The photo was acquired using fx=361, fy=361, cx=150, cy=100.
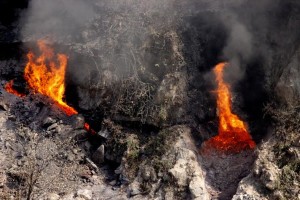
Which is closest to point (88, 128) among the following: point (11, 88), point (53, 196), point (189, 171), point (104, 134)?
point (104, 134)

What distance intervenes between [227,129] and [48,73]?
326 inches

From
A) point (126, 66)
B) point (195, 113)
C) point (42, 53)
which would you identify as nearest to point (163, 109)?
point (195, 113)

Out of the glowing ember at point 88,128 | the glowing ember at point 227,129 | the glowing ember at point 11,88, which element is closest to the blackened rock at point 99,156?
the glowing ember at point 88,128

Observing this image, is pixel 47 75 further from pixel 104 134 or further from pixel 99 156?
pixel 99 156

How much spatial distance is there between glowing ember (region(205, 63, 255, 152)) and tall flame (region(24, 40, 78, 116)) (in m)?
6.14

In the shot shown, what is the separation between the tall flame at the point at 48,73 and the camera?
1595 centimetres

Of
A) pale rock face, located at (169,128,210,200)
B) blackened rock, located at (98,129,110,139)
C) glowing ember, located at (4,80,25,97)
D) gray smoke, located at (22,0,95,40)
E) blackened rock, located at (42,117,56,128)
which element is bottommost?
glowing ember, located at (4,80,25,97)

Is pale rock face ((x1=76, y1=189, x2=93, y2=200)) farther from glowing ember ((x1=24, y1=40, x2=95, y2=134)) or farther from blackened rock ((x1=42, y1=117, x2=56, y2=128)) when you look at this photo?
glowing ember ((x1=24, y1=40, x2=95, y2=134))

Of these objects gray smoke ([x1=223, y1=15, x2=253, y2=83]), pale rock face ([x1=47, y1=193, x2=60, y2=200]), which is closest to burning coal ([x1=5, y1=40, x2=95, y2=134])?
pale rock face ([x1=47, y1=193, x2=60, y2=200])

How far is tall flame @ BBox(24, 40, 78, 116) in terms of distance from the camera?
1595 cm

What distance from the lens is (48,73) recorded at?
53.6ft

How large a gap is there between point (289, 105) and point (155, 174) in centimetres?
524

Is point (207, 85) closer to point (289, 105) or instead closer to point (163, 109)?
point (163, 109)

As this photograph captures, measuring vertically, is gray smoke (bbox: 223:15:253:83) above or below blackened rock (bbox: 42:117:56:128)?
above
